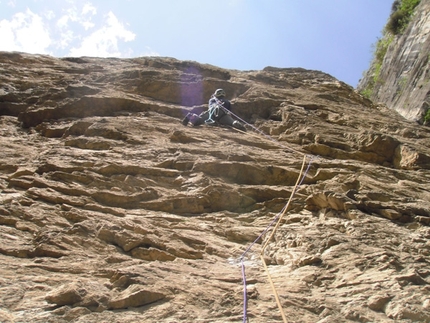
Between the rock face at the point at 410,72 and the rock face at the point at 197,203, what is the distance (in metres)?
3.12

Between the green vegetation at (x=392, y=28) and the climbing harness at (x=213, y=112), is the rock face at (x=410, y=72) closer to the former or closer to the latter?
the green vegetation at (x=392, y=28)

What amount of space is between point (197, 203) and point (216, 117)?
375 cm

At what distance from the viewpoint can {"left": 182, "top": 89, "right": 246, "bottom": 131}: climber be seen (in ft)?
31.7

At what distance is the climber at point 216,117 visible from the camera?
381 inches

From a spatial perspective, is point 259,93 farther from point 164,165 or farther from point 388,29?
point 388,29

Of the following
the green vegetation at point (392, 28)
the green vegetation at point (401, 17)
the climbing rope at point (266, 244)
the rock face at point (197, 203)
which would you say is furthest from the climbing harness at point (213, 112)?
the green vegetation at point (401, 17)

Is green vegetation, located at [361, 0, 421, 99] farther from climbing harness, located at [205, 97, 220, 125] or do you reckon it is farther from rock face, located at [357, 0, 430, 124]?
climbing harness, located at [205, 97, 220, 125]

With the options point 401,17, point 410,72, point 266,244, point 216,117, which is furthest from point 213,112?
point 401,17

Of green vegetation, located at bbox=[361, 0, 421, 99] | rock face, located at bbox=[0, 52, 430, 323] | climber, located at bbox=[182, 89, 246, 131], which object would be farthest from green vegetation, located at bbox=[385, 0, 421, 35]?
climber, located at bbox=[182, 89, 246, 131]

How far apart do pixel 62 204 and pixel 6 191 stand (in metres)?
0.95

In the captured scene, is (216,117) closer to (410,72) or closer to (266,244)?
(266,244)

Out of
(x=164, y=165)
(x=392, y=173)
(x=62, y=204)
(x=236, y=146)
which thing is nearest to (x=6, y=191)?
(x=62, y=204)

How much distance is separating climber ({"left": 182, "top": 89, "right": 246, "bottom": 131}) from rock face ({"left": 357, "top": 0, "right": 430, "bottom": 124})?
6.29 m

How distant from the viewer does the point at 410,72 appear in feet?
48.2
